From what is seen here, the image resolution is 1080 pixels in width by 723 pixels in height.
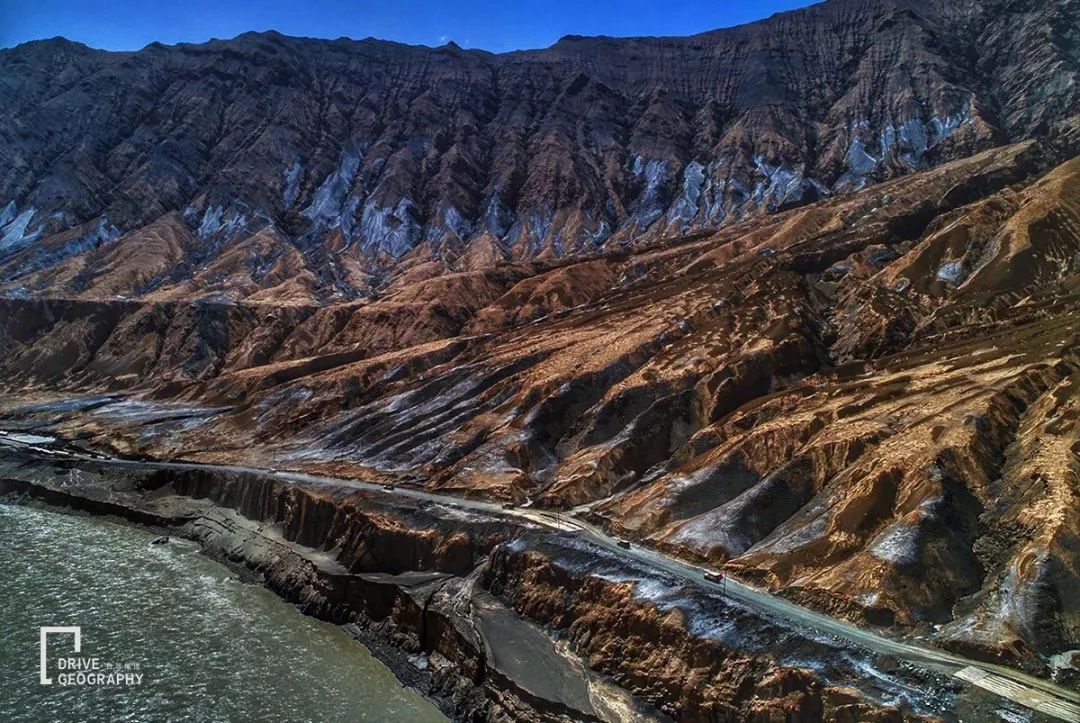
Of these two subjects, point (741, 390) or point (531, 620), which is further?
point (741, 390)

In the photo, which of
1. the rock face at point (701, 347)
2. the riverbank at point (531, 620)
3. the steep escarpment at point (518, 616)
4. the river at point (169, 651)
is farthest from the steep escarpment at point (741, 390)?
the river at point (169, 651)

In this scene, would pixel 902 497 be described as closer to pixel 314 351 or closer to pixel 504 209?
pixel 314 351

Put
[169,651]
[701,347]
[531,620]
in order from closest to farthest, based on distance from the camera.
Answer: [169,651], [531,620], [701,347]

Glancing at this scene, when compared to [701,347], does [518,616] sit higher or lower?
lower

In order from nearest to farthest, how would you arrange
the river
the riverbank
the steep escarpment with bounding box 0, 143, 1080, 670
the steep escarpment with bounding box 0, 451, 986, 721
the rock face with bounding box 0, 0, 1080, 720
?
the riverbank < the steep escarpment with bounding box 0, 451, 986, 721 < the river < the steep escarpment with bounding box 0, 143, 1080, 670 < the rock face with bounding box 0, 0, 1080, 720

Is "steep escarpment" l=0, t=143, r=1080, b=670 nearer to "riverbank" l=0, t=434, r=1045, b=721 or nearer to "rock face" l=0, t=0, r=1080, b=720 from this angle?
"rock face" l=0, t=0, r=1080, b=720

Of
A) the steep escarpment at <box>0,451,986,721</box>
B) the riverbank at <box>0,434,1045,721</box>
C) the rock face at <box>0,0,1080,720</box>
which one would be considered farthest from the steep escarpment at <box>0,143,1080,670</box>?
the steep escarpment at <box>0,451,986,721</box>

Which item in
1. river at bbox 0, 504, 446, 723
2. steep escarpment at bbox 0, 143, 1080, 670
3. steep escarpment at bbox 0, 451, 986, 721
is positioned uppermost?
steep escarpment at bbox 0, 143, 1080, 670

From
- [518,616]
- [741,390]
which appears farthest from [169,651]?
[741,390]

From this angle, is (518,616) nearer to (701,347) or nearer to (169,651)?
(169,651)
